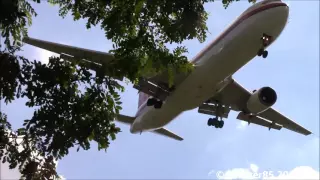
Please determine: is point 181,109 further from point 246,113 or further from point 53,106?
point 53,106

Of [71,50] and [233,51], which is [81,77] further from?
[233,51]

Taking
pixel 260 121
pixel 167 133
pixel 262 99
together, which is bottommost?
pixel 167 133

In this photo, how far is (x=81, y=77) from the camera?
890 centimetres

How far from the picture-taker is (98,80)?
887cm

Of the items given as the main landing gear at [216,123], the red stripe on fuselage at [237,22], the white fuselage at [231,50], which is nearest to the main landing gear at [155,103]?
the white fuselage at [231,50]

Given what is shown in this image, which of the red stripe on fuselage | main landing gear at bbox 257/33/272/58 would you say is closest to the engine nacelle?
main landing gear at bbox 257/33/272/58

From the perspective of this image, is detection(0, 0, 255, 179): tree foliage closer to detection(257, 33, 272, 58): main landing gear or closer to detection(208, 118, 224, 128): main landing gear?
detection(257, 33, 272, 58): main landing gear

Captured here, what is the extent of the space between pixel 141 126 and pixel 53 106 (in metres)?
22.0

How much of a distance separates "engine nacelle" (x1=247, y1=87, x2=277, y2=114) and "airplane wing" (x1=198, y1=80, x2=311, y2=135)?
50.5 inches

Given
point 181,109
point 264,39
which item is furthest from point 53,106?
point 181,109

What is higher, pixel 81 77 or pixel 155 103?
pixel 155 103

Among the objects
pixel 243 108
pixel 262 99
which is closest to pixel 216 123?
pixel 243 108

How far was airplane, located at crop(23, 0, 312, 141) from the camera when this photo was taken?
22.7 metres

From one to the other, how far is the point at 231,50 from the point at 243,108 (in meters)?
7.95
